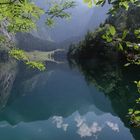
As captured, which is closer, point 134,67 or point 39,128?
point 39,128

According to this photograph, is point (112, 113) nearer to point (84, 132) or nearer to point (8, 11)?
point (84, 132)

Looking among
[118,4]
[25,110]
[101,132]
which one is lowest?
[25,110]

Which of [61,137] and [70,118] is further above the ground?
[61,137]

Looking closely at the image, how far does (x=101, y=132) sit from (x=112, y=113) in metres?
12.4

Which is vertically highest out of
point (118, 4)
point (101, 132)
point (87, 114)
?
point (118, 4)

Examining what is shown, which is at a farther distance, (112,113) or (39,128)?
(112,113)

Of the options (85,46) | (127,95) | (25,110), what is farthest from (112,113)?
(85,46)

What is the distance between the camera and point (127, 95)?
172ft

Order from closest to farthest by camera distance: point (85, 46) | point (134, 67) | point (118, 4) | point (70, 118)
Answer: point (118, 4) → point (70, 118) → point (134, 67) → point (85, 46)

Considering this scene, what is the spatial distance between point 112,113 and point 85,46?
109 metres

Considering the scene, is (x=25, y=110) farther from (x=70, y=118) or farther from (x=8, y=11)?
(x=8, y=11)

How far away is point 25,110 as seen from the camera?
6006 centimetres

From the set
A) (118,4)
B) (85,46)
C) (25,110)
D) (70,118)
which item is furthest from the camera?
(85,46)

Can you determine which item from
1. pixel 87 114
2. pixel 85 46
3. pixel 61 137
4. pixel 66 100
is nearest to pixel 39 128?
pixel 61 137
